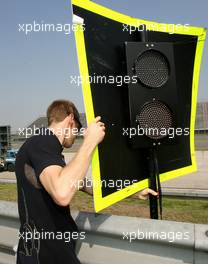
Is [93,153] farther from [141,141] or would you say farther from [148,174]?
[148,174]

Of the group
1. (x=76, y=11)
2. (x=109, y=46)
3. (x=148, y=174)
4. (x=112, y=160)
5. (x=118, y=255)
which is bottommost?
(x=118, y=255)

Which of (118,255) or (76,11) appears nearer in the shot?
(76,11)

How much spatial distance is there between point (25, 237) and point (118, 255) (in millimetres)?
616

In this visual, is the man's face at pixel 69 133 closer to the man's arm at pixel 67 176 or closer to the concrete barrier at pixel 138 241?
the man's arm at pixel 67 176

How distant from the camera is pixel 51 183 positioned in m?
2.04

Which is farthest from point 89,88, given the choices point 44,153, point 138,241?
point 138,241

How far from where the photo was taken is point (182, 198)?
1109 centimetres

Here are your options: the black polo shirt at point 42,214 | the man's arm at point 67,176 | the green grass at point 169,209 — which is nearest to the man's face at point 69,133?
the black polo shirt at point 42,214

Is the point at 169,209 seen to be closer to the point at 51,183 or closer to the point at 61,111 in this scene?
the point at 61,111

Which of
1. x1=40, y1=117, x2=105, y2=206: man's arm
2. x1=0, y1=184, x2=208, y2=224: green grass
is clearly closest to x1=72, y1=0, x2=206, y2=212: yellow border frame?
x1=40, y1=117, x2=105, y2=206: man's arm

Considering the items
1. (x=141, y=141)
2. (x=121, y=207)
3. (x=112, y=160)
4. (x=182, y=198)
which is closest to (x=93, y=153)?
(x=112, y=160)

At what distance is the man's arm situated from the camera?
6.57ft

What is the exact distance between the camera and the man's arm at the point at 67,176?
2002mm

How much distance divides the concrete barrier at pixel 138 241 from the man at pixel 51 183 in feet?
0.54
